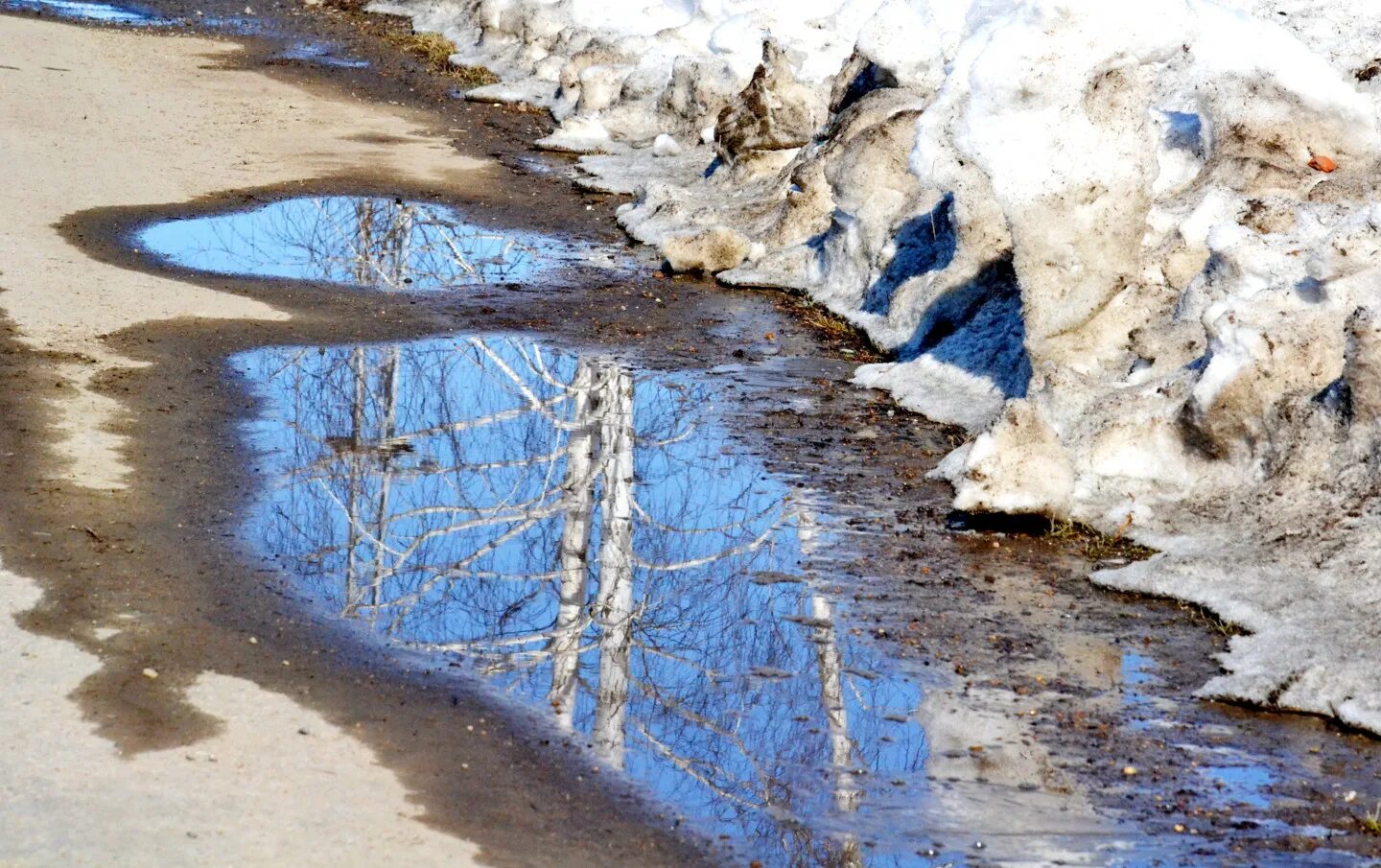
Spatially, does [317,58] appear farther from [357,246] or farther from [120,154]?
[357,246]

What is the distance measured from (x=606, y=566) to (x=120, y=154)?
10.6 m

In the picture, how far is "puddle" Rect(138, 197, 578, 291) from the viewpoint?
40.8 feet

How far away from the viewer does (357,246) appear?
13.3 metres

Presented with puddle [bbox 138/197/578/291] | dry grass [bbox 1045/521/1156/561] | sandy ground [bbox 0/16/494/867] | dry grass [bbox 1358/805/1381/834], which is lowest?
puddle [bbox 138/197/578/291]

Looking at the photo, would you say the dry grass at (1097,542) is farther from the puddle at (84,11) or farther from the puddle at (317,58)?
the puddle at (84,11)

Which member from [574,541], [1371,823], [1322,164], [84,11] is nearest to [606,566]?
[574,541]

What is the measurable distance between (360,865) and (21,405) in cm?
477

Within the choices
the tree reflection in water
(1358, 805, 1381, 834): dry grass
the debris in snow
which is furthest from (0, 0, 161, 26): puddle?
(1358, 805, 1381, 834): dry grass

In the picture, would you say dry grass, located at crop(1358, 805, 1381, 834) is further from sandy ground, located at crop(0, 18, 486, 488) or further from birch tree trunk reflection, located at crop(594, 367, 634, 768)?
sandy ground, located at crop(0, 18, 486, 488)

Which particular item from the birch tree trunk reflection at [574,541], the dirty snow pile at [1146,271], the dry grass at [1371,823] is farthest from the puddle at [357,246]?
the dry grass at [1371,823]

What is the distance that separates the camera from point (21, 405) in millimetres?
8570

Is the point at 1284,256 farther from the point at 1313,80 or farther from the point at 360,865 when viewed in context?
the point at 360,865

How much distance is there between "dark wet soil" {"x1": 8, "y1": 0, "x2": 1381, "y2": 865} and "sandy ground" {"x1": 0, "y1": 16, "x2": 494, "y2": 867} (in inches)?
5.0

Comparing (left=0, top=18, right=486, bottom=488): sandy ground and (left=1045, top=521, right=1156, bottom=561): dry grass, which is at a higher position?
(left=1045, top=521, right=1156, bottom=561): dry grass
